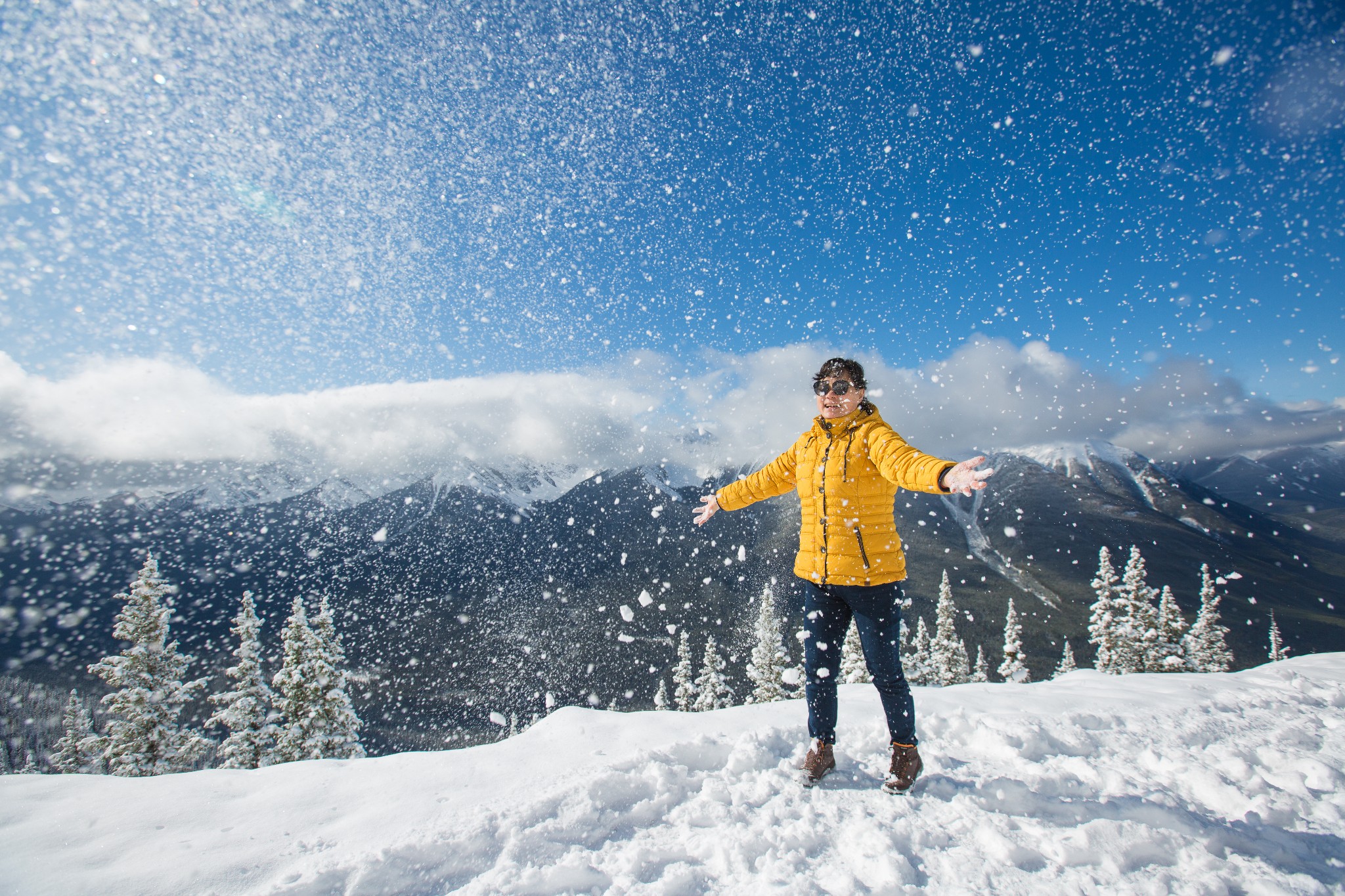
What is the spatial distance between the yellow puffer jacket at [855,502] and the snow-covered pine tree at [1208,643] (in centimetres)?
3004

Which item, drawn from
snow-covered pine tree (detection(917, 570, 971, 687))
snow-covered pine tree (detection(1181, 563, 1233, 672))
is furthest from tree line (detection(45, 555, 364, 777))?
snow-covered pine tree (detection(1181, 563, 1233, 672))

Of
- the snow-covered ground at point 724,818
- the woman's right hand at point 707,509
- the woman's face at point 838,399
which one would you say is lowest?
the snow-covered ground at point 724,818

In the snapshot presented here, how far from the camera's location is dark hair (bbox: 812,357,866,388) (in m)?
3.59

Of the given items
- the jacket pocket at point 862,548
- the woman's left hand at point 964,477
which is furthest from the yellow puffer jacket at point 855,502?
the woman's left hand at point 964,477

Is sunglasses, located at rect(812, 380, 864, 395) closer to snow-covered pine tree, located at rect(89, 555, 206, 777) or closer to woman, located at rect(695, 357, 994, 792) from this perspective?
woman, located at rect(695, 357, 994, 792)

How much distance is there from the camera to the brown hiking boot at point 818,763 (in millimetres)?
3271

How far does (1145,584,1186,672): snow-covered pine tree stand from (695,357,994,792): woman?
26.7 metres

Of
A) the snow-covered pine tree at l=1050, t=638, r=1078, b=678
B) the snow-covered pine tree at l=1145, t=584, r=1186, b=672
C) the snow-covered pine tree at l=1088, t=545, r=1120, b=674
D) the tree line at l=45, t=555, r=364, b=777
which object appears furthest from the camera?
the snow-covered pine tree at l=1088, t=545, r=1120, b=674

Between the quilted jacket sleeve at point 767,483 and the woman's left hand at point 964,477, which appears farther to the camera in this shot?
the quilted jacket sleeve at point 767,483

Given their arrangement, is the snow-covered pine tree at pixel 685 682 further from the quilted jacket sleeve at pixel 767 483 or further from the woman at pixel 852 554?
the woman at pixel 852 554

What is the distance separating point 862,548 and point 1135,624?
27.8 metres

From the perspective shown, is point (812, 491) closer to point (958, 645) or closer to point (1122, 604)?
point (1122, 604)

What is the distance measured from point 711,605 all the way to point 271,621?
15749 cm

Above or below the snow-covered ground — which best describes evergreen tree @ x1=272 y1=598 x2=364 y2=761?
below
